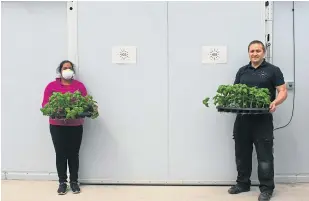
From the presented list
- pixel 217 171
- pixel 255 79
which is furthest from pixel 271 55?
pixel 217 171

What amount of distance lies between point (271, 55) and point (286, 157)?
1103 millimetres

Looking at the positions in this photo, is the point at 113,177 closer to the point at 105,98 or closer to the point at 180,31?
the point at 105,98

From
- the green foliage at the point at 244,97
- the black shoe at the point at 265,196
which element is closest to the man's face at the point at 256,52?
the green foliage at the point at 244,97

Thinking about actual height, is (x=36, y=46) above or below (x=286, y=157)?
above

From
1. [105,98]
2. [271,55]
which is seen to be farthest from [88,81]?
[271,55]

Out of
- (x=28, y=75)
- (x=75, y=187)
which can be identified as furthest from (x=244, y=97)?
(x=28, y=75)

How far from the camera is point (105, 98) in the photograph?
4027mm

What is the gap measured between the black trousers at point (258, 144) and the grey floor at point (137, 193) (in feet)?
0.75

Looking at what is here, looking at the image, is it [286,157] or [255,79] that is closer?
[255,79]

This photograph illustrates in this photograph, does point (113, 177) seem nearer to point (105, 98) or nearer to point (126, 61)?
point (105, 98)

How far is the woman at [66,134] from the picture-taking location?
3.68 metres

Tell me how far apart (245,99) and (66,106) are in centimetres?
160

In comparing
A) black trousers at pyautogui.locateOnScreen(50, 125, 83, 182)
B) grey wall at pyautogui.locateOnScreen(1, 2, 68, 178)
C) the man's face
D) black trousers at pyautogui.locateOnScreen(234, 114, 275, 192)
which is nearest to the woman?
black trousers at pyautogui.locateOnScreen(50, 125, 83, 182)

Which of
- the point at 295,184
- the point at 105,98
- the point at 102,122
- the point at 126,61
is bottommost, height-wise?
the point at 295,184
